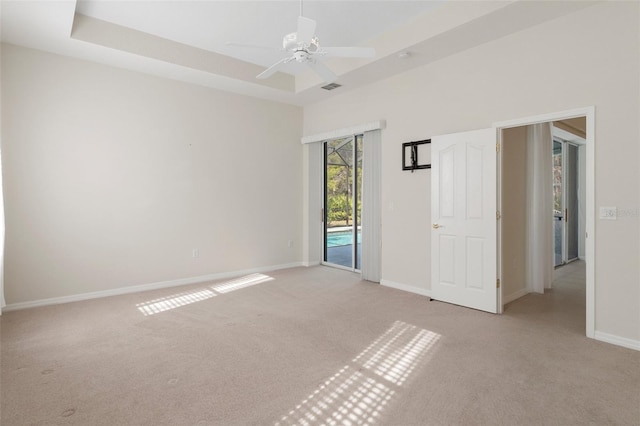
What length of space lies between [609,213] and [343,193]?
4060 mm

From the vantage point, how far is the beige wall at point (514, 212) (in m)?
4.27

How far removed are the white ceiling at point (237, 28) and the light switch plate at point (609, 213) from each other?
1.86 meters

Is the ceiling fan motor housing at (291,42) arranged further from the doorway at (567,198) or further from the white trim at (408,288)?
the doorway at (567,198)

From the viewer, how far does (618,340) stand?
2975 mm

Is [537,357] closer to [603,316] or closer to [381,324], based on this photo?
[603,316]

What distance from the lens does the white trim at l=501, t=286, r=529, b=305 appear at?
427 centimetres

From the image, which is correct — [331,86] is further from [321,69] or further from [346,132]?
[321,69]

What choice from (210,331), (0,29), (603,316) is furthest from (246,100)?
(603,316)

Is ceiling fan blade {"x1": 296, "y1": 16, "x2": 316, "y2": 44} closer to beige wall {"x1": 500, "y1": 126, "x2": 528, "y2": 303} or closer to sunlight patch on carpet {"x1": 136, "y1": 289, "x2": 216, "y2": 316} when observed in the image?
beige wall {"x1": 500, "y1": 126, "x2": 528, "y2": 303}

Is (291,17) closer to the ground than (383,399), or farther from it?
farther from it

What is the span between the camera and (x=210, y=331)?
10.9 feet

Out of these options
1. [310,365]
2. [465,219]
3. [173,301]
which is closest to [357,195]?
[465,219]

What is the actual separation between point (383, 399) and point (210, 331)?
186 cm

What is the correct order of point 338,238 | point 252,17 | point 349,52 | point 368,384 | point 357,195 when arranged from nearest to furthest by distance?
1. point 368,384
2. point 349,52
3. point 252,17
4. point 357,195
5. point 338,238
